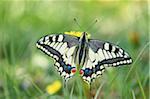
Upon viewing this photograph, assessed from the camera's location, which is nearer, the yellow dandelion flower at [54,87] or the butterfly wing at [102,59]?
the butterfly wing at [102,59]

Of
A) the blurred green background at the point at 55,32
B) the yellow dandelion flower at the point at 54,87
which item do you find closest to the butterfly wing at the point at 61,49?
the blurred green background at the point at 55,32

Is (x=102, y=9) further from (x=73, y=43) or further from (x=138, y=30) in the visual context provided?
(x=73, y=43)

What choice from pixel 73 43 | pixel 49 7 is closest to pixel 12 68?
pixel 73 43

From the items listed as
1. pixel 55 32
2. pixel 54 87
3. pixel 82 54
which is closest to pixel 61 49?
pixel 82 54

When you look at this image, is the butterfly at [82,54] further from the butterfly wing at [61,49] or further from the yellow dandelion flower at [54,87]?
the yellow dandelion flower at [54,87]

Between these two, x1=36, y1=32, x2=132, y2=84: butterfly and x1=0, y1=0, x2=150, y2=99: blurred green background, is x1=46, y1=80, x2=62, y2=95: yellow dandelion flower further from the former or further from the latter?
x1=36, y1=32, x2=132, y2=84: butterfly

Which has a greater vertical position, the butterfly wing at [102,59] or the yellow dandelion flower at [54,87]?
the butterfly wing at [102,59]

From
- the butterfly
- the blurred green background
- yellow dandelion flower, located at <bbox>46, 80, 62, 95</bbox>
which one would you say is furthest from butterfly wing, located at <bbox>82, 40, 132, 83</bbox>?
yellow dandelion flower, located at <bbox>46, 80, 62, 95</bbox>

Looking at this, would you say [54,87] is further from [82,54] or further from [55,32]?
[55,32]
